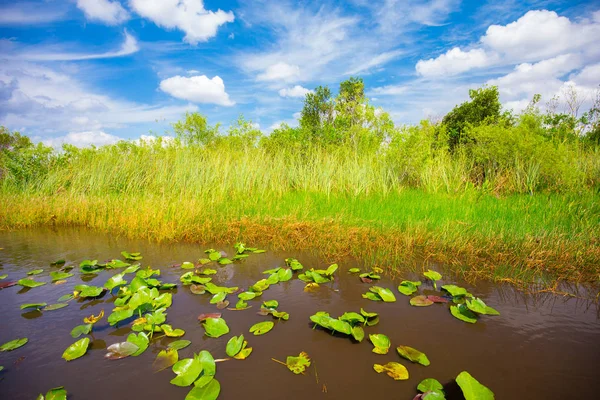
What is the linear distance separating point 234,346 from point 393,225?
320 cm

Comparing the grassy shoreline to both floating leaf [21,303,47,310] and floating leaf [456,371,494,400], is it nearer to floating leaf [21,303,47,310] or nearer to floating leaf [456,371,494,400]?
floating leaf [456,371,494,400]

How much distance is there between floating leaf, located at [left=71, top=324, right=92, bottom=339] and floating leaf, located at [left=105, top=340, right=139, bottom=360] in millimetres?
349

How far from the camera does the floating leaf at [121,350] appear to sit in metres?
1.95

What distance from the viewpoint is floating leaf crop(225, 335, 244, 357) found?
6.38 ft

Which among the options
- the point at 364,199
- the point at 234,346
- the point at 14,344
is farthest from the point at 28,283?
the point at 364,199

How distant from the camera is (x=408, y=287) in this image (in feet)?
9.50

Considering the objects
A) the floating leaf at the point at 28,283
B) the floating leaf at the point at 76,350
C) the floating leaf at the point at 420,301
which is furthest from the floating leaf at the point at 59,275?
the floating leaf at the point at 420,301

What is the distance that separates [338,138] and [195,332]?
43.2 ft

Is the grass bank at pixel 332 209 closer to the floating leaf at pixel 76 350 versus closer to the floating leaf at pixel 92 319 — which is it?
the floating leaf at pixel 92 319

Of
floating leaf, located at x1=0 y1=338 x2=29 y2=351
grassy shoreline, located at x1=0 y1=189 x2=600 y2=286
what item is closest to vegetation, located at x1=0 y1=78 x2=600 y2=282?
grassy shoreline, located at x1=0 y1=189 x2=600 y2=286

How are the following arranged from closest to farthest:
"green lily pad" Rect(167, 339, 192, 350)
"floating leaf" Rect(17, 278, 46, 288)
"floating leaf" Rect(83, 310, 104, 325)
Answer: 1. "green lily pad" Rect(167, 339, 192, 350)
2. "floating leaf" Rect(83, 310, 104, 325)
3. "floating leaf" Rect(17, 278, 46, 288)

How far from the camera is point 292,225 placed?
14.8 feet

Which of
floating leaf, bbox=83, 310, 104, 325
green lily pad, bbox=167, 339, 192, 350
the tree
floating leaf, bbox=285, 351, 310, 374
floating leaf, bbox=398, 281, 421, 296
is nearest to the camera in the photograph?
floating leaf, bbox=285, 351, 310, 374

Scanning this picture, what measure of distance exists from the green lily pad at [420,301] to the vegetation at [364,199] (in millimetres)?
753
